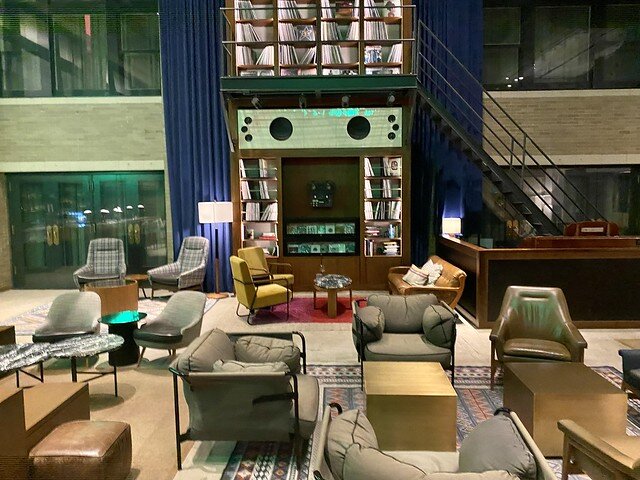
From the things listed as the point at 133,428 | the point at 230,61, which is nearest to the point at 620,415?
the point at 133,428

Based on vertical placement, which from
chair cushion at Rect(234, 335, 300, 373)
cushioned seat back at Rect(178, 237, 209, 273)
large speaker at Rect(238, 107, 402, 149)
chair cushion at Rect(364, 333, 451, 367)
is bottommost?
chair cushion at Rect(364, 333, 451, 367)

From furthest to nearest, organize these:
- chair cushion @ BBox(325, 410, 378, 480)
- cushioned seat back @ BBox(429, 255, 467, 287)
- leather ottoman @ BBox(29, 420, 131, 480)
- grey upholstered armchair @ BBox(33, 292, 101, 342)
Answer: cushioned seat back @ BBox(429, 255, 467, 287)
grey upholstered armchair @ BBox(33, 292, 101, 342)
leather ottoman @ BBox(29, 420, 131, 480)
chair cushion @ BBox(325, 410, 378, 480)

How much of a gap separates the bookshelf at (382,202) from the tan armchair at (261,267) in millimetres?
1569

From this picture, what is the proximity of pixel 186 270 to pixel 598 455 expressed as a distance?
265 inches

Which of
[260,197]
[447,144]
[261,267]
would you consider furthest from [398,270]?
[260,197]

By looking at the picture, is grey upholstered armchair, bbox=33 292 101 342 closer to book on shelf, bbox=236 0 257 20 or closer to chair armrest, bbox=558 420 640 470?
chair armrest, bbox=558 420 640 470

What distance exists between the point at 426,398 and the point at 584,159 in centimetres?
727

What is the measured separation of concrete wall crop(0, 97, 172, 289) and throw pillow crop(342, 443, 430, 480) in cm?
772

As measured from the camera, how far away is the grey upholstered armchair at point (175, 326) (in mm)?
4332

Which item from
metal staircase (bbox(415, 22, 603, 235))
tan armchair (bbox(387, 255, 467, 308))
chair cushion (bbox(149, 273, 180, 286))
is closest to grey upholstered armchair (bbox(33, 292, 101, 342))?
chair cushion (bbox(149, 273, 180, 286))

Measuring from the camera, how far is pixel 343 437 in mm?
1799

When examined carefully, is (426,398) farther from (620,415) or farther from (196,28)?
(196,28)

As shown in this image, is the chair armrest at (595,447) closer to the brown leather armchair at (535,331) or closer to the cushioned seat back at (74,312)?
the brown leather armchair at (535,331)

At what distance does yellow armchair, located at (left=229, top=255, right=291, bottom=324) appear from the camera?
6113 millimetres
